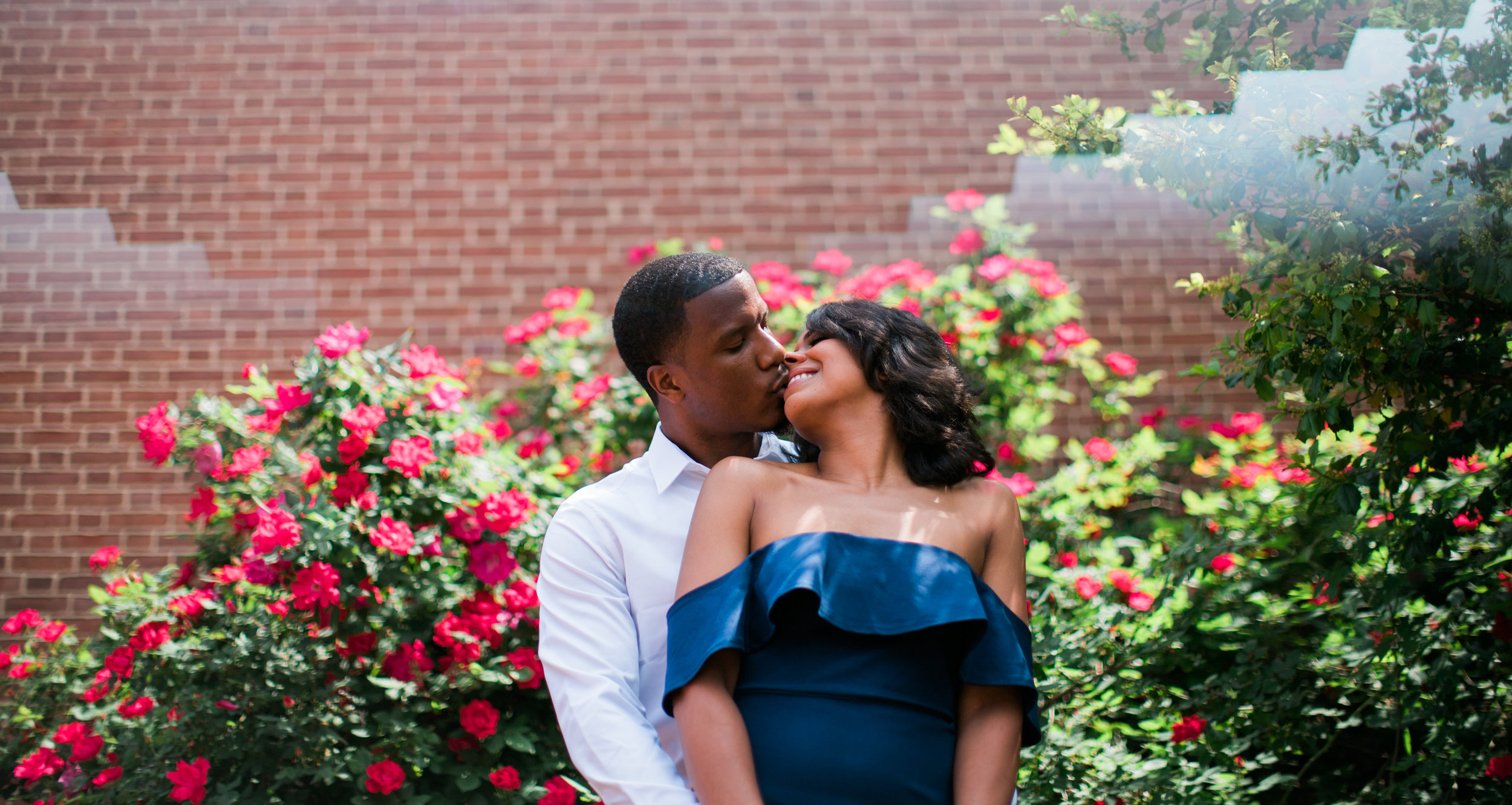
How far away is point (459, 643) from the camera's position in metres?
2.76

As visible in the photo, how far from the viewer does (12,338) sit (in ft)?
14.8

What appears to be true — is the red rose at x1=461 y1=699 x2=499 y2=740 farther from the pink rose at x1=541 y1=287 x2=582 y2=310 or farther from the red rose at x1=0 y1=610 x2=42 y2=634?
the pink rose at x1=541 y1=287 x2=582 y2=310

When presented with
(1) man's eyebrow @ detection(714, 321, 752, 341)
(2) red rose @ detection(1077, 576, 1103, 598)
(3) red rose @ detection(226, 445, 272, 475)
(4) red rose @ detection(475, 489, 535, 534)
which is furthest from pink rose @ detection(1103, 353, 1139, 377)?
(3) red rose @ detection(226, 445, 272, 475)

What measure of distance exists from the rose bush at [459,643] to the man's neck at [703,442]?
1.07 m

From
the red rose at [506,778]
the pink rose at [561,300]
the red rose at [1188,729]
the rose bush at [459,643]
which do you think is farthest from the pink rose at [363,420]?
the red rose at [1188,729]

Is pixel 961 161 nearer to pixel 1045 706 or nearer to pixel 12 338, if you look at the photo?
pixel 1045 706

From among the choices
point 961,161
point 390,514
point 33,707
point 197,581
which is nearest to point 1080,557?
point 961,161

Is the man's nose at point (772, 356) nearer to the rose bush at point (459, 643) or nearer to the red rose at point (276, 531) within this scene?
the rose bush at point (459, 643)

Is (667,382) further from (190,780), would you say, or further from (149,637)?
(149,637)

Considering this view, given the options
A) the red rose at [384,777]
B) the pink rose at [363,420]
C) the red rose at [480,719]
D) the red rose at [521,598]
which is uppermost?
the pink rose at [363,420]

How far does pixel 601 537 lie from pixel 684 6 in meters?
3.76

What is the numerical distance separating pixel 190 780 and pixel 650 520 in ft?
5.26

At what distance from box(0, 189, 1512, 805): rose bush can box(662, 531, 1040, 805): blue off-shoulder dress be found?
3.87ft

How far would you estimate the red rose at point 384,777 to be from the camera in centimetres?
255
